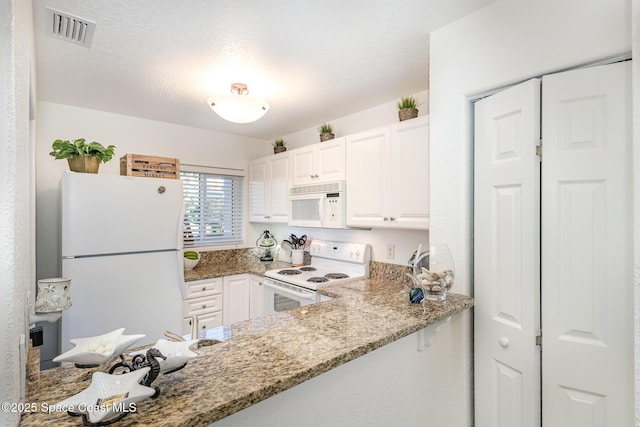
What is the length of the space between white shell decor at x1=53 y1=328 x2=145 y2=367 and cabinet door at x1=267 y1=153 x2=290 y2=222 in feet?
8.34

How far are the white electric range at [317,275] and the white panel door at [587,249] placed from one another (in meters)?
1.47

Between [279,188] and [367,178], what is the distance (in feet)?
4.14

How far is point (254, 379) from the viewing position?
81 centimetres

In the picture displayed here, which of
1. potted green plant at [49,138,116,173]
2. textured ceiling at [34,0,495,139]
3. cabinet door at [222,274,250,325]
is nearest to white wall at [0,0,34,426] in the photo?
textured ceiling at [34,0,495,139]

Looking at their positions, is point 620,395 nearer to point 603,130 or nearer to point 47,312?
point 603,130

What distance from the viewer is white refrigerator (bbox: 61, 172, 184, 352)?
6.61ft

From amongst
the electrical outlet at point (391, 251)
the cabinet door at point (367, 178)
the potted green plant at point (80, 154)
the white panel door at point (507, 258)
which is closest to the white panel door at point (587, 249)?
the white panel door at point (507, 258)

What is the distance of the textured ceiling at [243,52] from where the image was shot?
Result: 1.45m

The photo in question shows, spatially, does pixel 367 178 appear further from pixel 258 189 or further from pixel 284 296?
pixel 258 189

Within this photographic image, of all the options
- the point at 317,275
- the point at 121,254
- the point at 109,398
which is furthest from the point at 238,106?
the point at 109,398

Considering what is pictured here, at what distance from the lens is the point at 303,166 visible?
3.08 meters

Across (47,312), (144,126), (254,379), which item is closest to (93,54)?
(144,126)

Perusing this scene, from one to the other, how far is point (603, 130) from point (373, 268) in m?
1.89

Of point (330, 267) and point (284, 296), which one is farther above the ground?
point (330, 267)
